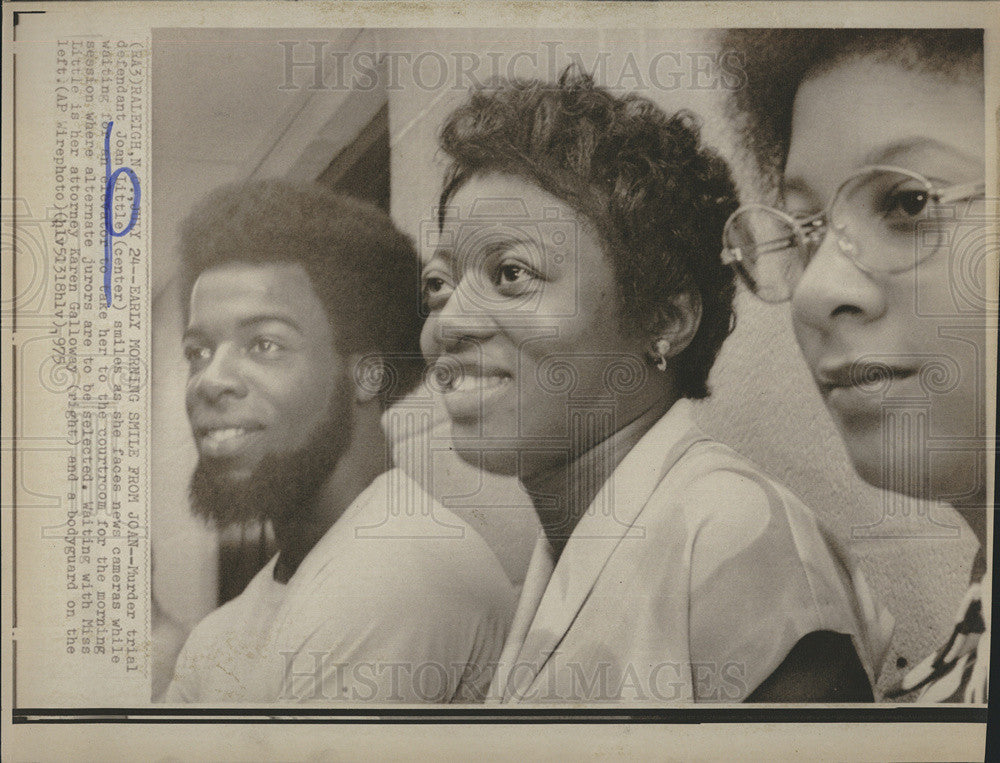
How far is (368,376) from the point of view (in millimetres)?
1488

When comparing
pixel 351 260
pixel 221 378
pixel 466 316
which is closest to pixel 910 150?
pixel 466 316

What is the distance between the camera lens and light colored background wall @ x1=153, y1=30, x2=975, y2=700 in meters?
1.49

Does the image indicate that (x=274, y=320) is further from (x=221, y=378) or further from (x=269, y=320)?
(x=221, y=378)

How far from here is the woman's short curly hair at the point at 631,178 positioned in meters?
1.48

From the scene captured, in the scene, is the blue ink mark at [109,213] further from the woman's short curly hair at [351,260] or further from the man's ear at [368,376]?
the man's ear at [368,376]

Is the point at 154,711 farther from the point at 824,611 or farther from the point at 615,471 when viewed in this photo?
the point at 824,611

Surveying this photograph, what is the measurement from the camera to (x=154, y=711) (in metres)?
1.50

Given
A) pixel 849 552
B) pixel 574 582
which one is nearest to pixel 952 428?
pixel 849 552

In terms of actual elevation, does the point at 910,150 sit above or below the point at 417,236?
above

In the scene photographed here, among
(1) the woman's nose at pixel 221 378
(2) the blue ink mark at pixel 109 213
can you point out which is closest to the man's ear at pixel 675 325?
(1) the woman's nose at pixel 221 378

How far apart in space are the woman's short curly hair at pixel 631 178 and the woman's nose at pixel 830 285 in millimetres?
139

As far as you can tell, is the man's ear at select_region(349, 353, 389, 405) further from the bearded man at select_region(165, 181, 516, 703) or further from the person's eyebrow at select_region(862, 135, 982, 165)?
the person's eyebrow at select_region(862, 135, 982, 165)

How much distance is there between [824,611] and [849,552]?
12 cm

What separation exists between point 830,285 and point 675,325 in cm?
30
